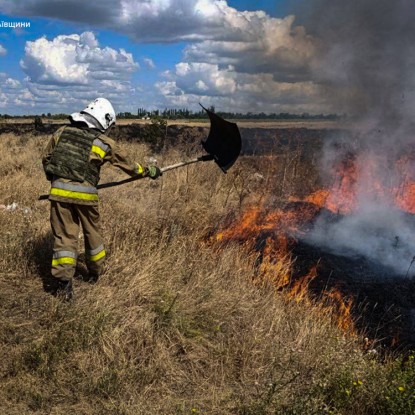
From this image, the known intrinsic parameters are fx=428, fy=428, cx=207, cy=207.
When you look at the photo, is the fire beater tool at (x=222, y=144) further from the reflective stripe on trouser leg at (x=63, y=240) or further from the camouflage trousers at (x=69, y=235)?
the reflective stripe on trouser leg at (x=63, y=240)

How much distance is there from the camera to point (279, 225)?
7.50 m

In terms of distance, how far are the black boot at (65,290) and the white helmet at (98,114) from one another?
5.13ft

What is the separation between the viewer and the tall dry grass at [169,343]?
10.3ft

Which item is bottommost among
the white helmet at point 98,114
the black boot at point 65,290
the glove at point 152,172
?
the black boot at point 65,290

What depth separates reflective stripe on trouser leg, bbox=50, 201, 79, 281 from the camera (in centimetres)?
413

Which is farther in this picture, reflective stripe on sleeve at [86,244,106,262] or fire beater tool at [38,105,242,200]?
fire beater tool at [38,105,242,200]

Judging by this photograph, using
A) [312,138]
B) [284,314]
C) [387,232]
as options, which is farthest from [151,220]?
[312,138]

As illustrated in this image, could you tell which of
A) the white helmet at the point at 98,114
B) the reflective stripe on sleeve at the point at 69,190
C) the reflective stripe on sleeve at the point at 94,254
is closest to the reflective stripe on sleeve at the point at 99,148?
the white helmet at the point at 98,114

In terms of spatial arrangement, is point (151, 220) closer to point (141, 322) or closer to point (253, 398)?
point (141, 322)

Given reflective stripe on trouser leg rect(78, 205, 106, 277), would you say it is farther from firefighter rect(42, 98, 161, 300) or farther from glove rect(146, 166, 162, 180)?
glove rect(146, 166, 162, 180)

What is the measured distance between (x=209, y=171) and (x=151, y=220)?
14.5 ft

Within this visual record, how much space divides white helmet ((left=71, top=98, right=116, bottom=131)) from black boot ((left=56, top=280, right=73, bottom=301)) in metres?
1.56

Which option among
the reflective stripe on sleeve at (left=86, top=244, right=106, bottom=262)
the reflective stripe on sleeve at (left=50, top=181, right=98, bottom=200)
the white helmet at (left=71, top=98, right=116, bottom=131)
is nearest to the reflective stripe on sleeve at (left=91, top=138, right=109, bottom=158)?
the white helmet at (left=71, top=98, right=116, bottom=131)

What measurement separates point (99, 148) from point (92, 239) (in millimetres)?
928
